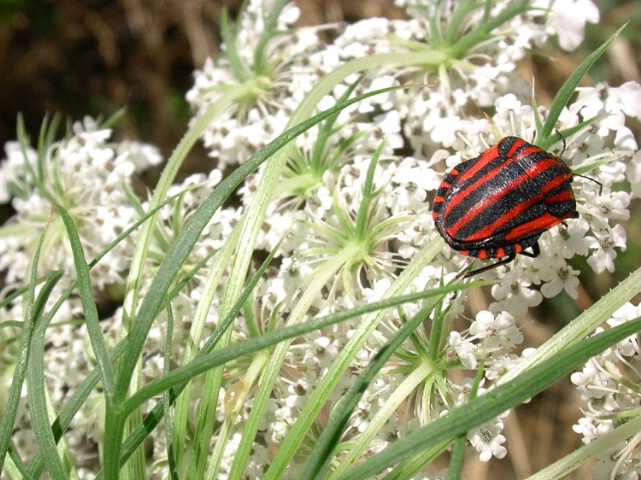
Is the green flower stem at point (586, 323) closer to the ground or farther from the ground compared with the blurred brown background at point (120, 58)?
closer to the ground

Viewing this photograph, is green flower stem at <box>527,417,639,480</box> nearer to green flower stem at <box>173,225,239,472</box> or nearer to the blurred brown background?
green flower stem at <box>173,225,239,472</box>

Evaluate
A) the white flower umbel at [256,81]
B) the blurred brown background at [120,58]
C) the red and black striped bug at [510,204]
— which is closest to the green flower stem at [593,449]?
the red and black striped bug at [510,204]

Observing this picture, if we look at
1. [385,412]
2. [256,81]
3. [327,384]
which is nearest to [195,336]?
[327,384]

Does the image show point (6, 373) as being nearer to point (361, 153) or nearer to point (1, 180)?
point (1, 180)

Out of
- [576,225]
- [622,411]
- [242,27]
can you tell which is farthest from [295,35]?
[622,411]

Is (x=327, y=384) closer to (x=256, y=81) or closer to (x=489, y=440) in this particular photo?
(x=489, y=440)

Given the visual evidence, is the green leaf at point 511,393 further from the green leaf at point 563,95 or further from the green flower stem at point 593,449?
the green leaf at point 563,95

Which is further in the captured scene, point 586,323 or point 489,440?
point 489,440

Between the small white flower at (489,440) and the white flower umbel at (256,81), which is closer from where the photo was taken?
the small white flower at (489,440)
